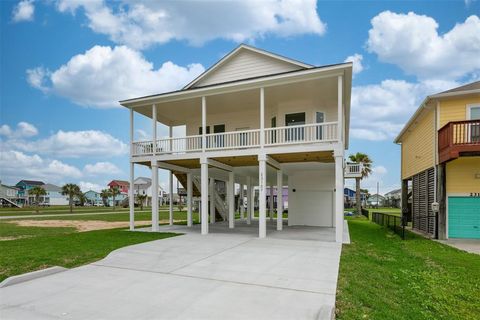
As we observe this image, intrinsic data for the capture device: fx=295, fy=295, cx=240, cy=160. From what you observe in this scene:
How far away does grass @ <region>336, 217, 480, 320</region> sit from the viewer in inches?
189

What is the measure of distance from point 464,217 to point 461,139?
12.5 feet

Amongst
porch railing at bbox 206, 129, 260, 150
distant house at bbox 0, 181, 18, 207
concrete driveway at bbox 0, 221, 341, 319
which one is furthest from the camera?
distant house at bbox 0, 181, 18, 207

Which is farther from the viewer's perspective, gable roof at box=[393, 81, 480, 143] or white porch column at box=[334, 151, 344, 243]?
gable roof at box=[393, 81, 480, 143]

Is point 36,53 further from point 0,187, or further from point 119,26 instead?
point 0,187

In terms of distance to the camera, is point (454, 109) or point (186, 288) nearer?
point (186, 288)

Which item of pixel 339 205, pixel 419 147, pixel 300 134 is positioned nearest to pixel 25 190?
pixel 300 134

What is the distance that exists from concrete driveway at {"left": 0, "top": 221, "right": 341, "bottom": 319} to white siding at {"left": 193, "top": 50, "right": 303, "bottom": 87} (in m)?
10.2

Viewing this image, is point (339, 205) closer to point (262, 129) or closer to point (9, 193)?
point (262, 129)

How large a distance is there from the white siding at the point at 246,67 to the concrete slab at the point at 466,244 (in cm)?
1094

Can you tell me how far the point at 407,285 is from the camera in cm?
623

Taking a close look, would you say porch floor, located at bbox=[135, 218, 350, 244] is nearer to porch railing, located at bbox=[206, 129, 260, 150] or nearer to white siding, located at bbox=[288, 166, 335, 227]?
white siding, located at bbox=[288, 166, 335, 227]

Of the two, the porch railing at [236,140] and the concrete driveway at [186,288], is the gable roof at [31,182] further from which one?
the concrete driveway at [186,288]

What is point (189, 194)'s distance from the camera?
18.2 metres

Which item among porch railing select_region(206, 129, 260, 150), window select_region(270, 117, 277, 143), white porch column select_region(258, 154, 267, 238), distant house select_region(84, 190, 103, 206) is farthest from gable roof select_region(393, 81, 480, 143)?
distant house select_region(84, 190, 103, 206)
